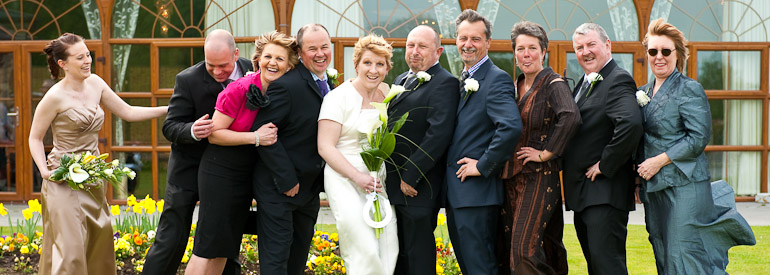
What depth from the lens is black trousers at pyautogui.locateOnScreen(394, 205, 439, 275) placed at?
4840 mm

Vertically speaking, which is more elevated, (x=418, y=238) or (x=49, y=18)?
(x=49, y=18)

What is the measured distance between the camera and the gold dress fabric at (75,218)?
5.11m

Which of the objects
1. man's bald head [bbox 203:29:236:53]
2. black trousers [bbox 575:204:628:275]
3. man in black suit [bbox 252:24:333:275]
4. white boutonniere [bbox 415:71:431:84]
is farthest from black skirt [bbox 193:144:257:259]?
black trousers [bbox 575:204:628:275]

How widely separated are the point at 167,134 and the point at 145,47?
5927 mm

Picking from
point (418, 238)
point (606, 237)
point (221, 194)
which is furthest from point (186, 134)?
point (606, 237)

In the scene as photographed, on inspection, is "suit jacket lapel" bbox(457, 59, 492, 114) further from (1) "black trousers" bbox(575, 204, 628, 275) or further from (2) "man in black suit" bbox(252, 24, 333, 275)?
(1) "black trousers" bbox(575, 204, 628, 275)

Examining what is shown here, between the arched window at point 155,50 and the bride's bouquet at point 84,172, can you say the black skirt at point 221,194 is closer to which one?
the bride's bouquet at point 84,172

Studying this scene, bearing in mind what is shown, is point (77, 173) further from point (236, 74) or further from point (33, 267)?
point (33, 267)

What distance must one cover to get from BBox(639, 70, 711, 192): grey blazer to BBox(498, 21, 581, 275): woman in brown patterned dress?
541mm

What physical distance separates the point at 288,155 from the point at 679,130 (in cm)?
245

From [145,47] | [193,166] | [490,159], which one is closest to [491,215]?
[490,159]

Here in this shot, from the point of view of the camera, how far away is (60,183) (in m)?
5.17

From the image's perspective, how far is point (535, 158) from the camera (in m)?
4.73

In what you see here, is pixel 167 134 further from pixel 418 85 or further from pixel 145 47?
pixel 145 47
